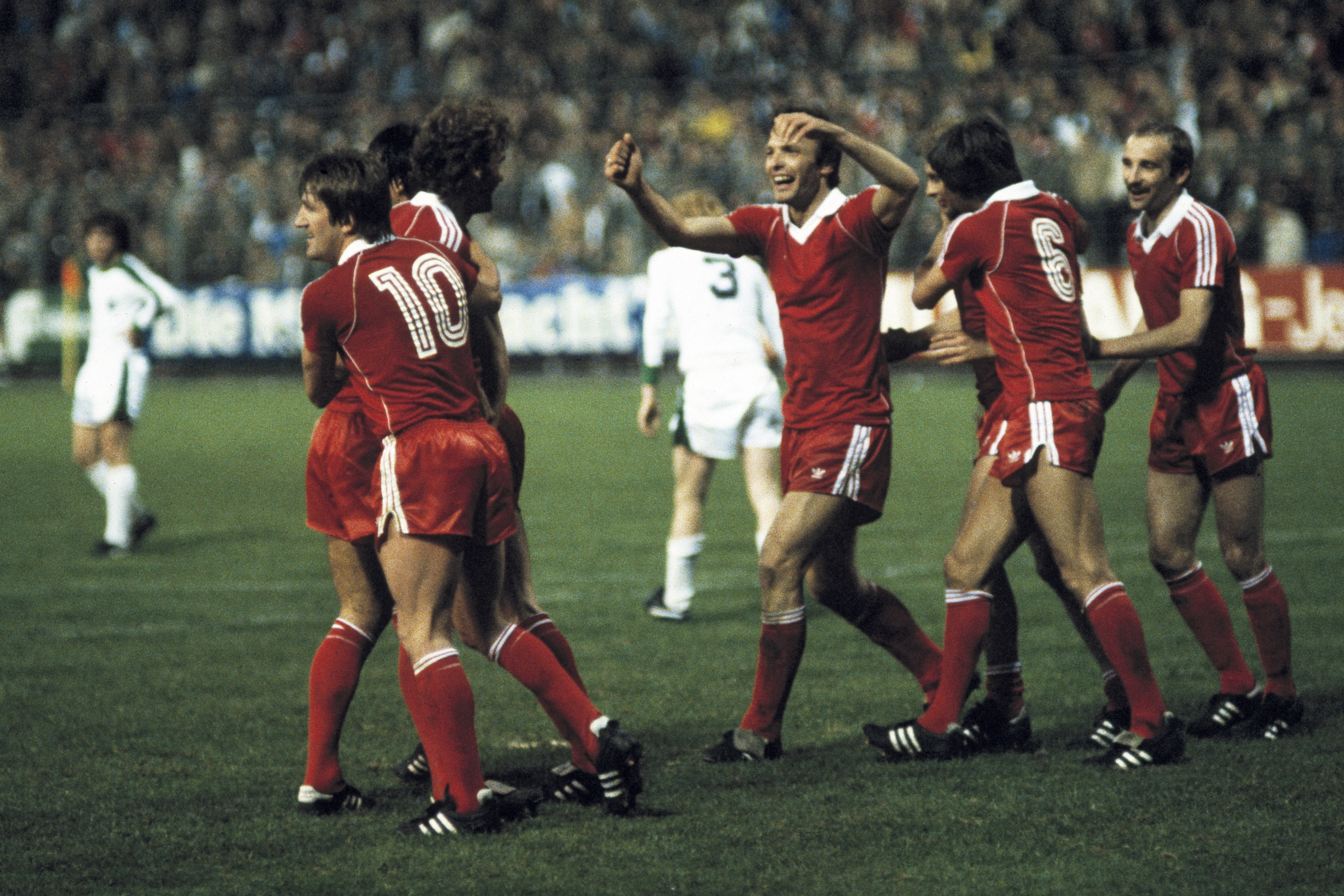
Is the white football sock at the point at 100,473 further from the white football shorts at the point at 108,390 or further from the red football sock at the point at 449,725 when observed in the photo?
the red football sock at the point at 449,725

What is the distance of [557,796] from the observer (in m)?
4.60

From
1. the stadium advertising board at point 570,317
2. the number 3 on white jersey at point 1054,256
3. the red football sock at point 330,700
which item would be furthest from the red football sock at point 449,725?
the stadium advertising board at point 570,317

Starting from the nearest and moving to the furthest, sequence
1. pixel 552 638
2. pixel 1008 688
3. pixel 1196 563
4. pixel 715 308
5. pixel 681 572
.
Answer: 1. pixel 552 638
2. pixel 1008 688
3. pixel 1196 563
4. pixel 681 572
5. pixel 715 308

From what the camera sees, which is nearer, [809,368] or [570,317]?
[809,368]

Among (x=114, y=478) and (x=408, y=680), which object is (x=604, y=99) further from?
(x=408, y=680)

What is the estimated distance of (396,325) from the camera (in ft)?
13.6

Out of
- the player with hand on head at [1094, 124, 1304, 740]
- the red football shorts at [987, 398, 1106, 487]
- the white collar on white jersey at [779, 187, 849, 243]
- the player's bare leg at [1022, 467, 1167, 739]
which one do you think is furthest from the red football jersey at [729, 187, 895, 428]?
the player with hand on head at [1094, 124, 1304, 740]

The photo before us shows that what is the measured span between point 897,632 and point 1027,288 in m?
1.32

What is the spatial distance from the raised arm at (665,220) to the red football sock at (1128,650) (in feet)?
5.37

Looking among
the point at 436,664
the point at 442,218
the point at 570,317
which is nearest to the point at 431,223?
the point at 442,218

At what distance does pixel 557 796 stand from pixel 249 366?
1954 centimetres

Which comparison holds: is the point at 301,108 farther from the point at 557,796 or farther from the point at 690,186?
the point at 557,796

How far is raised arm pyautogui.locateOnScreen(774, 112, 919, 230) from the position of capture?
14.9 feet

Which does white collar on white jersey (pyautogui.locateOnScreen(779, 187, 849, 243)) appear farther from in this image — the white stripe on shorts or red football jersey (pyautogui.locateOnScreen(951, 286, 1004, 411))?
the white stripe on shorts
